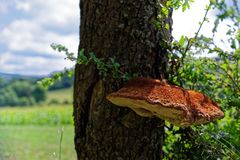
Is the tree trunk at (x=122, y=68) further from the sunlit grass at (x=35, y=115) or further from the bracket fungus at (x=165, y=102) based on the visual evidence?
the sunlit grass at (x=35, y=115)

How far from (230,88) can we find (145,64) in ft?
1.52

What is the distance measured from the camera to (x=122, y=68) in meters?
1.43

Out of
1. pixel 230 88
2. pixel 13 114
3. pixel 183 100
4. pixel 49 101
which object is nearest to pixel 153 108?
pixel 183 100

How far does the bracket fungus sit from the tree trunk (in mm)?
84

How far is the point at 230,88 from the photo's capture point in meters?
1.80

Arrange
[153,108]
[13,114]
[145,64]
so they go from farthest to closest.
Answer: [13,114] < [145,64] < [153,108]

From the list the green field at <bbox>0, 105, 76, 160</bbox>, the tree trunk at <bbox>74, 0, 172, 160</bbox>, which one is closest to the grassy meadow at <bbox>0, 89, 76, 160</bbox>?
the green field at <bbox>0, 105, 76, 160</bbox>

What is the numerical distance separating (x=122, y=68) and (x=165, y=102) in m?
0.22

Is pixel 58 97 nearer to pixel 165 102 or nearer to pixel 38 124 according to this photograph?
pixel 38 124

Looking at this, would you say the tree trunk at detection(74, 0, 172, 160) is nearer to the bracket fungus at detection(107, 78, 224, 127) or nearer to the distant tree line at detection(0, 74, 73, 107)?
the bracket fungus at detection(107, 78, 224, 127)

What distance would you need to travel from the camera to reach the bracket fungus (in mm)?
1255

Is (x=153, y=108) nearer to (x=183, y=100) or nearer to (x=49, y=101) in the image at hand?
(x=183, y=100)

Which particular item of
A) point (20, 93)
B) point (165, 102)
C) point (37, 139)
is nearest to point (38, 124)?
point (20, 93)

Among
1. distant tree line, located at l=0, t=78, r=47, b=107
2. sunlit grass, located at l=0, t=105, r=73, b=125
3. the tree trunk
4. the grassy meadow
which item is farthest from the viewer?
sunlit grass, located at l=0, t=105, r=73, b=125
